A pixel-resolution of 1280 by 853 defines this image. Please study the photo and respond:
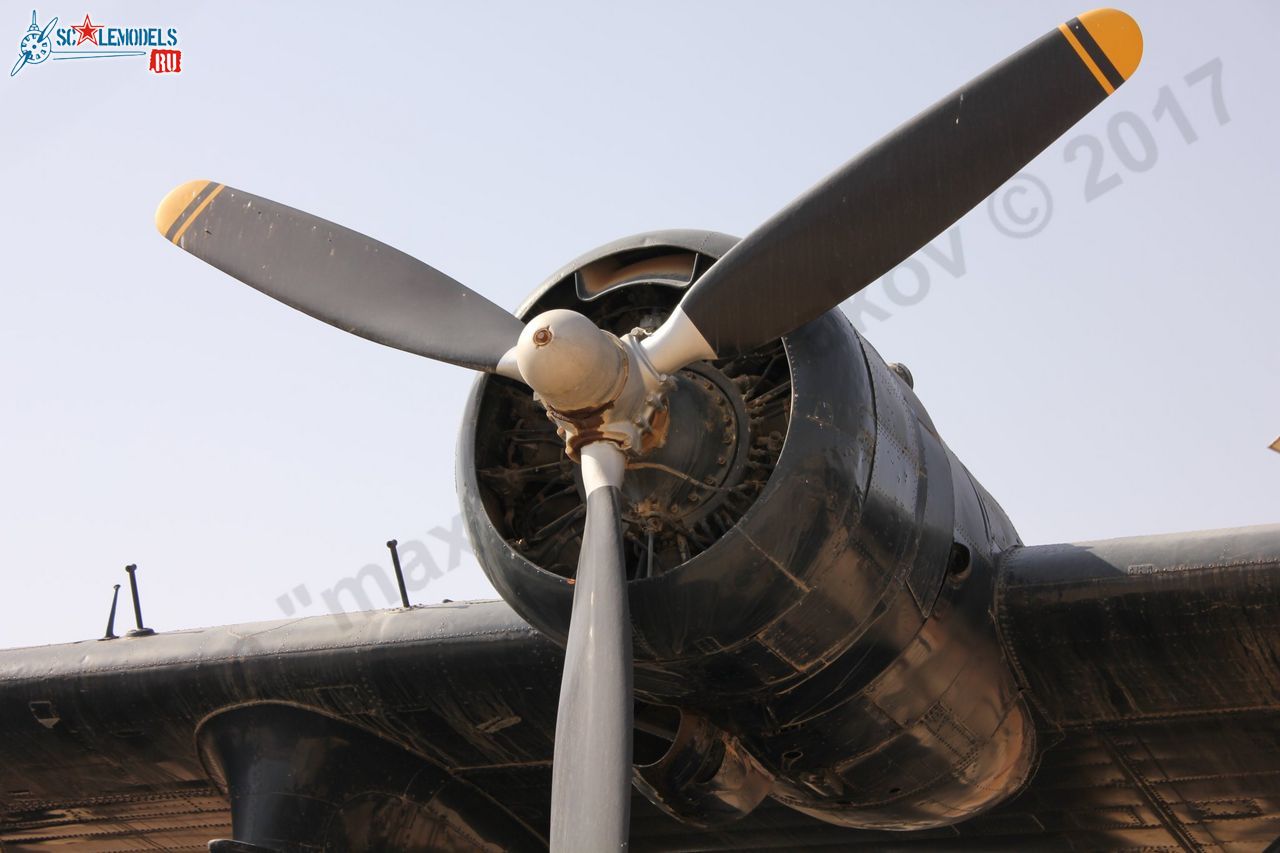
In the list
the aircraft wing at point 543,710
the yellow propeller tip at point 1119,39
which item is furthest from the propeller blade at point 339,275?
the yellow propeller tip at point 1119,39

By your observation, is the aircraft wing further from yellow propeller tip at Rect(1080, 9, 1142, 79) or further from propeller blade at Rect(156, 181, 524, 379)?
yellow propeller tip at Rect(1080, 9, 1142, 79)

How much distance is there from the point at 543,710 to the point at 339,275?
9.95 feet

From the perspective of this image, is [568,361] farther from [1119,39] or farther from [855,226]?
[1119,39]

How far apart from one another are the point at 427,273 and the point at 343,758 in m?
3.84

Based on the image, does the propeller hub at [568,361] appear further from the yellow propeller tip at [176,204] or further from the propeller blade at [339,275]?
the yellow propeller tip at [176,204]

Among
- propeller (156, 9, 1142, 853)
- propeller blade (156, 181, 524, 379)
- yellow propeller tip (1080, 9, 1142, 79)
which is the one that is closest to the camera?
propeller (156, 9, 1142, 853)

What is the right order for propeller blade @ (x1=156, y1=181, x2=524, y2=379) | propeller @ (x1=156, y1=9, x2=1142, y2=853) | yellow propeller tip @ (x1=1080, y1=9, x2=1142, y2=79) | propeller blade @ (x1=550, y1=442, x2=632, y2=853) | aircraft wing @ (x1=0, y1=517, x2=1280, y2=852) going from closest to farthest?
1. propeller blade @ (x1=550, y1=442, x2=632, y2=853)
2. propeller @ (x1=156, y1=9, x2=1142, y2=853)
3. yellow propeller tip @ (x1=1080, y1=9, x2=1142, y2=79)
4. propeller blade @ (x1=156, y1=181, x2=524, y2=379)
5. aircraft wing @ (x1=0, y1=517, x2=1280, y2=852)

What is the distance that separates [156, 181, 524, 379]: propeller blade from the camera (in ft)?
25.3

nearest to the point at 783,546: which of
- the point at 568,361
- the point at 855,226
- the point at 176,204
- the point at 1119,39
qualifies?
the point at 568,361

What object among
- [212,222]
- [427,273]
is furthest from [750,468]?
[212,222]

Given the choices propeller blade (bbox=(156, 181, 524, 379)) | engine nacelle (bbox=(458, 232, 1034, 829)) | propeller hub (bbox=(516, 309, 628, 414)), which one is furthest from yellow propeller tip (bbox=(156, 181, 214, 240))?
propeller hub (bbox=(516, 309, 628, 414))

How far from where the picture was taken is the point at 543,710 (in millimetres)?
9461

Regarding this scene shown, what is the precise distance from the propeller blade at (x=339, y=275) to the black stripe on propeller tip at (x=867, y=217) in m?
1.11

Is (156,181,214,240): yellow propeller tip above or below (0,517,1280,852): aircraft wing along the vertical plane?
above
